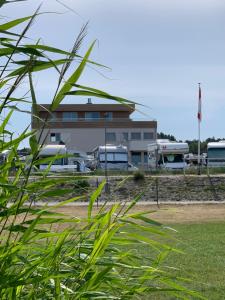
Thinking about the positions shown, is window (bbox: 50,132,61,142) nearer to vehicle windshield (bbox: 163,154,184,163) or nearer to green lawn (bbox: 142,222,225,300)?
green lawn (bbox: 142,222,225,300)

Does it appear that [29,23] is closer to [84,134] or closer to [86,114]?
[84,134]

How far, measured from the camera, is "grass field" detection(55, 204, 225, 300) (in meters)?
7.10

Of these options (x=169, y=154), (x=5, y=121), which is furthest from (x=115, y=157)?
(x=5, y=121)

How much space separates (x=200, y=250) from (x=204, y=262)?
160cm

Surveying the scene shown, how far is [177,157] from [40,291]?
4347 cm

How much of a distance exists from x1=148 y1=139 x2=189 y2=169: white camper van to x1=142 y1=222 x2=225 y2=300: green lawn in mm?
29315

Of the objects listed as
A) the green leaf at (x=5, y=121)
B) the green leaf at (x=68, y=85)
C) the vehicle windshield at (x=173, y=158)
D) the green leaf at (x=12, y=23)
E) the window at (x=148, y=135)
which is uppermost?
the window at (x=148, y=135)

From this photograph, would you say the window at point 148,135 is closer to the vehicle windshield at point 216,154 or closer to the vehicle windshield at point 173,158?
the vehicle windshield at point 173,158

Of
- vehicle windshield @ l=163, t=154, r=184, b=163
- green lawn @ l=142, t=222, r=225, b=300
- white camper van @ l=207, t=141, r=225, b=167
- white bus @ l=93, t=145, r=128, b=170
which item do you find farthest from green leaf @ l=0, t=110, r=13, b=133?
vehicle windshield @ l=163, t=154, r=184, b=163

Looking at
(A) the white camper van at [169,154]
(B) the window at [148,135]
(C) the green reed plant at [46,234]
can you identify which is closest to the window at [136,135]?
(B) the window at [148,135]

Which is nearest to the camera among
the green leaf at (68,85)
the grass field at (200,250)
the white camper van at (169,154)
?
the green leaf at (68,85)

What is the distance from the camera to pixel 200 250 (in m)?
11.2

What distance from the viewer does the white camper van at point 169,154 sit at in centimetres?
4494

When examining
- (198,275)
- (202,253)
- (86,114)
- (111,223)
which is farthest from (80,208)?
(86,114)
